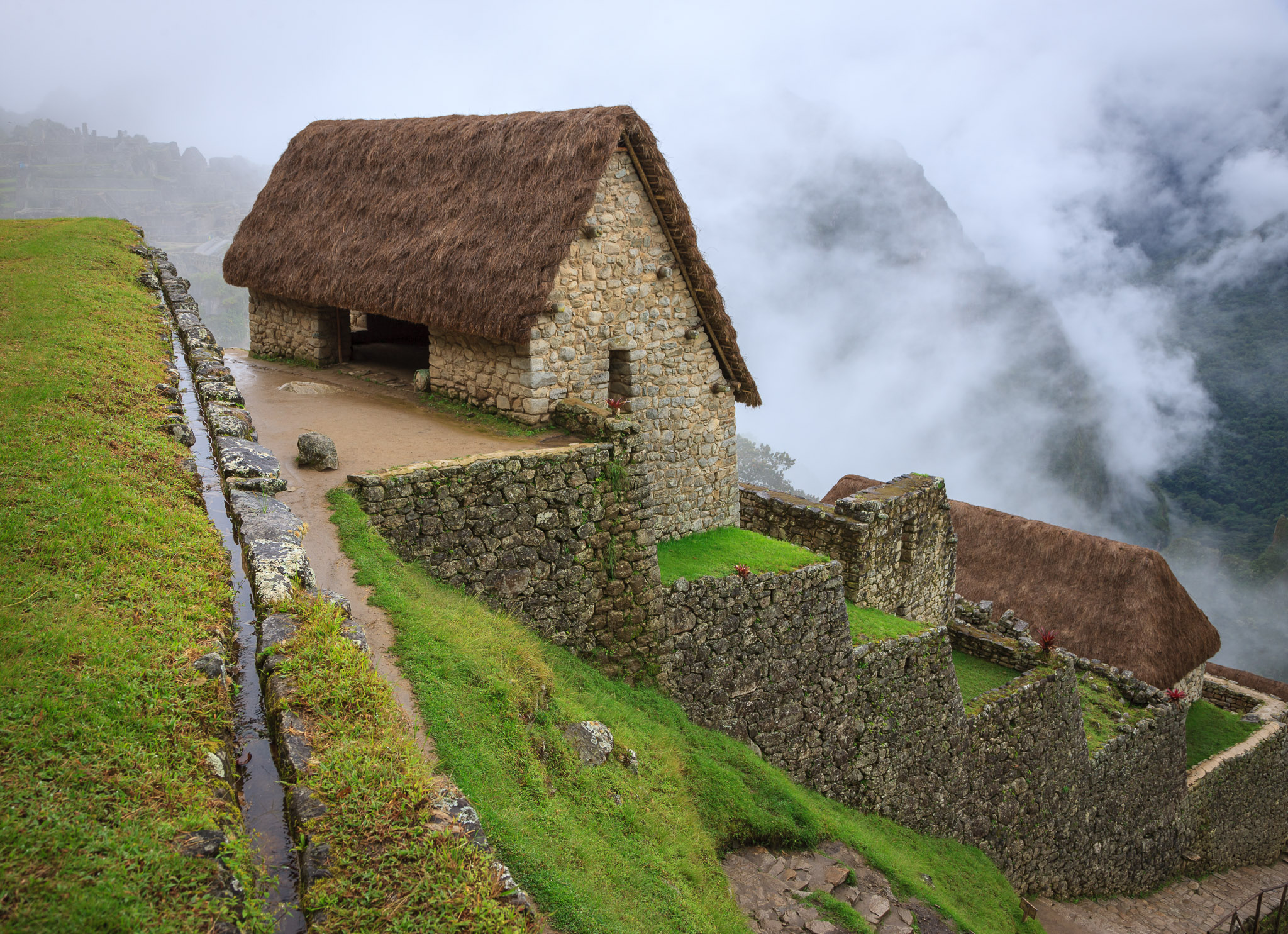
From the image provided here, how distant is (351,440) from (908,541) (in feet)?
33.8

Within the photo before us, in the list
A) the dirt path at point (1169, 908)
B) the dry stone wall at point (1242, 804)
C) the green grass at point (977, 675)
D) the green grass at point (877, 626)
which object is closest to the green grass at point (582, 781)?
the green grass at point (877, 626)

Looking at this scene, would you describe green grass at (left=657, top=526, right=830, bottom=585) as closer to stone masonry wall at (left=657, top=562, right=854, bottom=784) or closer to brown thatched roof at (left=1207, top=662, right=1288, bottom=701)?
stone masonry wall at (left=657, top=562, right=854, bottom=784)

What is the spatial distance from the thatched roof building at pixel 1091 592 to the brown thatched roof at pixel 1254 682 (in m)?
5.49

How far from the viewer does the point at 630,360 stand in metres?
11.3

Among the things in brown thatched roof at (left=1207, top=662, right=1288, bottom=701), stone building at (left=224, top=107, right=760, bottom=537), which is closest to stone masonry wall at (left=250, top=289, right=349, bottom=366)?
stone building at (left=224, top=107, right=760, bottom=537)

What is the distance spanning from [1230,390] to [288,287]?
6555 cm

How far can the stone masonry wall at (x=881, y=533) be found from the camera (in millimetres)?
14297

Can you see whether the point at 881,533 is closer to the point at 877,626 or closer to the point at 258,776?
the point at 877,626

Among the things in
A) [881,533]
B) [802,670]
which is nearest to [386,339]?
[881,533]

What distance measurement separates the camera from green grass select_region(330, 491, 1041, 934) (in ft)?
16.8

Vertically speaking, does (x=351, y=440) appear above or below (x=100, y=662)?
above

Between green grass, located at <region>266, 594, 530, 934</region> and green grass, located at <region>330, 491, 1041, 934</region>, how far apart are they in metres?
0.86

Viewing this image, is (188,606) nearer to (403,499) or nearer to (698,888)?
(403,499)

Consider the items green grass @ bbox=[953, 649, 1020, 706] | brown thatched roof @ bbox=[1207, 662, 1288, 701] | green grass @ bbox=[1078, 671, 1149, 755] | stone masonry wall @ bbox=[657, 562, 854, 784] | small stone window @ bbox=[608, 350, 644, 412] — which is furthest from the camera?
brown thatched roof @ bbox=[1207, 662, 1288, 701]
